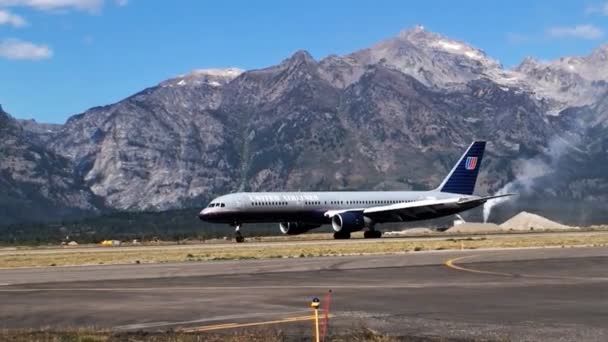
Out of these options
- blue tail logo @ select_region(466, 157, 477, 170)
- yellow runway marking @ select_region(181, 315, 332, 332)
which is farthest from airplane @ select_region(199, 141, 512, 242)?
yellow runway marking @ select_region(181, 315, 332, 332)

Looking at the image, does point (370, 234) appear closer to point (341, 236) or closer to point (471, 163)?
point (341, 236)

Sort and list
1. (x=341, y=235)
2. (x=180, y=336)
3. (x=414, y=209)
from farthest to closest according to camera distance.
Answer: (x=414, y=209) → (x=341, y=235) → (x=180, y=336)

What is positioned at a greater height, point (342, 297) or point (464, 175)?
point (464, 175)

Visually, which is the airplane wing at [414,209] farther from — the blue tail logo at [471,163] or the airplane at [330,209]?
the blue tail logo at [471,163]

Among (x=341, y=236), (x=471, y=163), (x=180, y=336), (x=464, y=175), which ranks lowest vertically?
(x=180, y=336)

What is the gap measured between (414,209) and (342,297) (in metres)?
65.6

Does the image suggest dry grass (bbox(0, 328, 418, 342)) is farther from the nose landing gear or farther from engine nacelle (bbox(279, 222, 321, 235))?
engine nacelle (bbox(279, 222, 321, 235))

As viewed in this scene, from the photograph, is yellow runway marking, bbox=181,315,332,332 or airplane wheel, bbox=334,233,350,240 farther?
airplane wheel, bbox=334,233,350,240

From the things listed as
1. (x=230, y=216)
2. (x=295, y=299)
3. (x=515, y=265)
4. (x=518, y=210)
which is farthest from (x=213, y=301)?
(x=518, y=210)

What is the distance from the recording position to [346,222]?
297 feet

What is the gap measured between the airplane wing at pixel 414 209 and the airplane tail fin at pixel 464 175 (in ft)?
32.3

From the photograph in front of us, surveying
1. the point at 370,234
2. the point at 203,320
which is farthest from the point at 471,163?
the point at 203,320

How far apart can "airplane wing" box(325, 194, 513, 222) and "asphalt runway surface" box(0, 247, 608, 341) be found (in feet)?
144

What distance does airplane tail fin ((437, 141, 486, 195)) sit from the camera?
107875 mm
